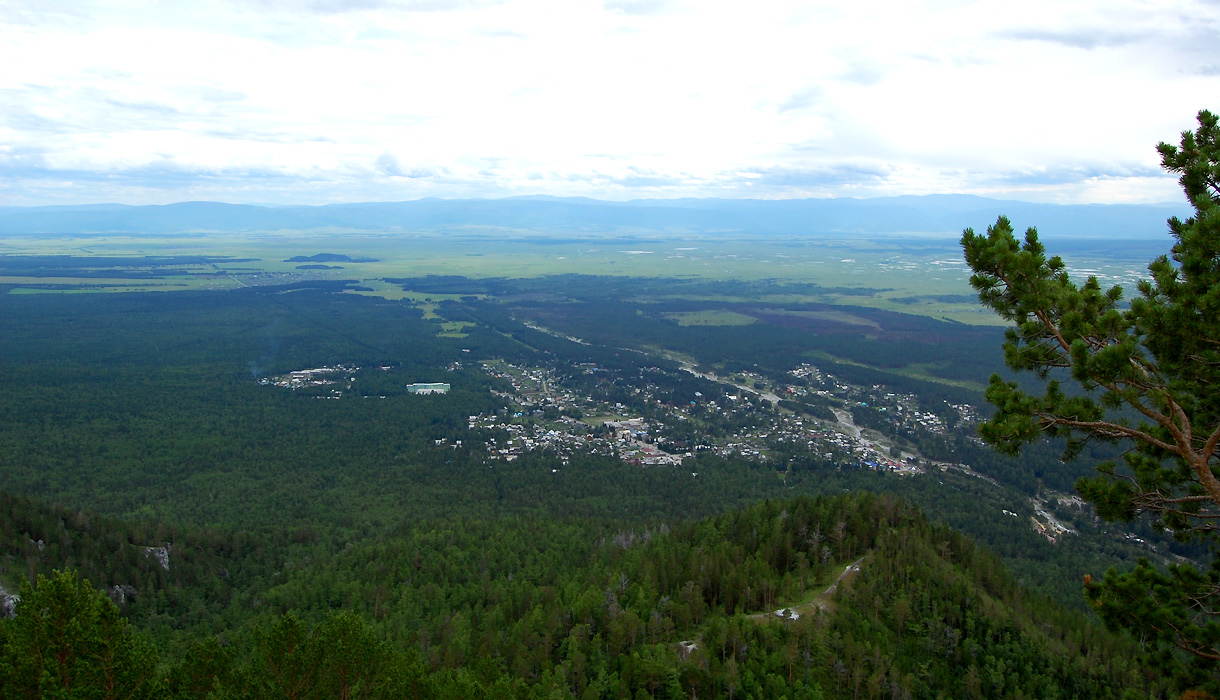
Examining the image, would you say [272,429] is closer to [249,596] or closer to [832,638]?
[249,596]

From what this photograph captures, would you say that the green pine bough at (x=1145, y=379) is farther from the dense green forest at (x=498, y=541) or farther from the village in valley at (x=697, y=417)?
the village in valley at (x=697, y=417)

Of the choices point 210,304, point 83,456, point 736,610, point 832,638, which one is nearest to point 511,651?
point 736,610

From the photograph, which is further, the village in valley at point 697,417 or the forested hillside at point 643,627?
the village in valley at point 697,417

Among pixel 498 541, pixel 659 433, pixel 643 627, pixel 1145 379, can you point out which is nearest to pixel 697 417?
pixel 659 433

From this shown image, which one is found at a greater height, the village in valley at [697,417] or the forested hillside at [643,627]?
the forested hillside at [643,627]

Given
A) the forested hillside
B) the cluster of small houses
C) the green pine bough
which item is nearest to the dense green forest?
the forested hillside

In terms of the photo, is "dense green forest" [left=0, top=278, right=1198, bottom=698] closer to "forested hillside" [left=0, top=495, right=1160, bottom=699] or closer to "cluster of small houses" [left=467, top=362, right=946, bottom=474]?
"forested hillside" [left=0, top=495, right=1160, bottom=699]

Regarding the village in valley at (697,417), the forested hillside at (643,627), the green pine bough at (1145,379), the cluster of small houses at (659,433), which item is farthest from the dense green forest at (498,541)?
the green pine bough at (1145,379)
